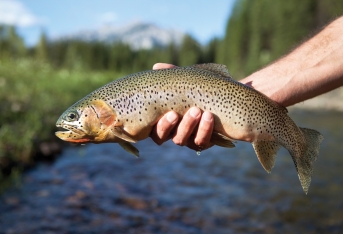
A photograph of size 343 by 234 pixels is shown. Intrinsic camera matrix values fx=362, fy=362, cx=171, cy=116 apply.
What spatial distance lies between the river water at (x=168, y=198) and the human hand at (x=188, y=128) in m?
3.93

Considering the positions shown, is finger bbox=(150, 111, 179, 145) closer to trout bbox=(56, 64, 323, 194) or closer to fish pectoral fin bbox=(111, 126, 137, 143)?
trout bbox=(56, 64, 323, 194)

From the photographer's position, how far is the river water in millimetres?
6996

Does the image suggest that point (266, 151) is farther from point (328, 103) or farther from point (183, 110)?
point (328, 103)

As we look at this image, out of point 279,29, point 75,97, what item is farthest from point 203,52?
point 75,97

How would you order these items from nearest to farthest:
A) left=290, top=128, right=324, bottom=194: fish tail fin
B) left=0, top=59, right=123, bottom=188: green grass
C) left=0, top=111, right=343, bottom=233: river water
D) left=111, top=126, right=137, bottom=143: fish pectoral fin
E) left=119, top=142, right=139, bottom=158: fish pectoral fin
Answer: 1. left=111, top=126, right=137, bottom=143: fish pectoral fin
2. left=290, top=128, right=324, bottom=194: fish tail fin
3. left=119, top=142, right=139, bottom=158: fish pectoral fin
4. left=0, top=111, right=343, bottom=233: river water
5. left=0, top=59, right=123, bottom=188: green grass

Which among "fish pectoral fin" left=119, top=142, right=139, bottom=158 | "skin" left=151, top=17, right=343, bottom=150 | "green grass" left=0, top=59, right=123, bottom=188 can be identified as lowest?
"green grass" left=0, top=59, right=123, bottom=188

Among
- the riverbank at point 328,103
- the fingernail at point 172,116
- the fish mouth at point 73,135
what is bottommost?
the riverbank at point 328,103

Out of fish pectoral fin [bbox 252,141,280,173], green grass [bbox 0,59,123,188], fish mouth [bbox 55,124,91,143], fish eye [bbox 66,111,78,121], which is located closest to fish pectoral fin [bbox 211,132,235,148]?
fish pectoral fin [bbox 252,141,280,173]

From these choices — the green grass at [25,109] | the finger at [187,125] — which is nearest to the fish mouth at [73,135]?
the finger at [187,125]

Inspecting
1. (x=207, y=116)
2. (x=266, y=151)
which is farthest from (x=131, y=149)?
(x=266, y=151)

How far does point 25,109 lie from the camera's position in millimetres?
11852

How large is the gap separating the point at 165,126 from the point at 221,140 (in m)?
0.53

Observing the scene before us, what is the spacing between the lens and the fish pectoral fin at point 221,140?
10.3 feet

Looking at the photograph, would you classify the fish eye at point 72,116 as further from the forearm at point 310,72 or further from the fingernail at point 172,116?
the forearm at point 310,72
